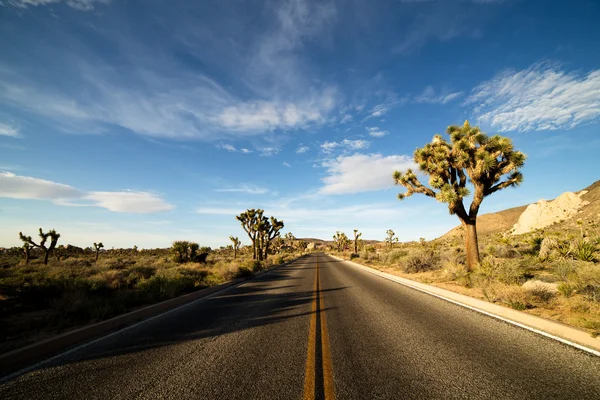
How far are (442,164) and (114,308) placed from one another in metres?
16.2

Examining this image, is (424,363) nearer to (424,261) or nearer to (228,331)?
(228,331)

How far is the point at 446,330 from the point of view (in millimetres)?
5953

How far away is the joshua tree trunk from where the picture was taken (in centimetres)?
1385

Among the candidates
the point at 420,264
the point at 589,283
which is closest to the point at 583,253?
the point at 420,264

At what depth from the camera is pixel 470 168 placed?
47.7 ft

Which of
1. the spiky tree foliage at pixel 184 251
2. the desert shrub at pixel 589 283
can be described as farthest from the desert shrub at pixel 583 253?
the spiky tree foliage at pixel 184 251

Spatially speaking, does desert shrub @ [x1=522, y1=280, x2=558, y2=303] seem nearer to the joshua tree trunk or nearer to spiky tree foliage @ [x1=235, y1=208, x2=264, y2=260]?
the joshua tree trunk

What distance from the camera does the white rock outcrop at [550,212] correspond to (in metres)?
61.4

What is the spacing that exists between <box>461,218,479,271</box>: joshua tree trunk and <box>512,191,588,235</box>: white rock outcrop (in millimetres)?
64578

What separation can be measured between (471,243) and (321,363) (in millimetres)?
13116

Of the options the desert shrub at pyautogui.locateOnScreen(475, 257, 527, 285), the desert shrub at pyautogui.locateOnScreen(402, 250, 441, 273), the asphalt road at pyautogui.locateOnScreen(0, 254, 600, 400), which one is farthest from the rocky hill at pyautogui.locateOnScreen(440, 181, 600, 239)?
the asphalt road at pyautogui.locateOnScreen(0, 254, 600, 400)

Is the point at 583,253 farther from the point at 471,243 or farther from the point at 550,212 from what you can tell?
the point at 550,212

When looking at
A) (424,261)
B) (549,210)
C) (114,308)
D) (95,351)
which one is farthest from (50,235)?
(549,210)

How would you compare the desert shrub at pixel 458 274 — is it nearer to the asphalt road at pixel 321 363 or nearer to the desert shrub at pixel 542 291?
the desert shrub at pixel 542 291
